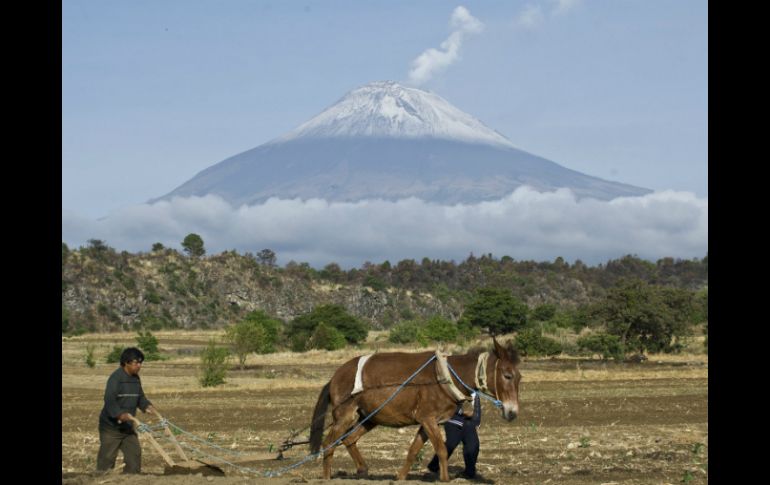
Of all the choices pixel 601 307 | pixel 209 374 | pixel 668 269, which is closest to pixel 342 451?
pixel 209 374

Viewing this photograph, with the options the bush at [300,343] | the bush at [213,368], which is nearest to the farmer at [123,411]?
the bush at [213,368]

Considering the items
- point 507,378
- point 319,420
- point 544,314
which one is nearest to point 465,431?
point 507,378

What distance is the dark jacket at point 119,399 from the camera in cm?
1169

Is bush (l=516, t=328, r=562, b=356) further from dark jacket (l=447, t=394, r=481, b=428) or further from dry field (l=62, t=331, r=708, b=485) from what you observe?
dark jacket (l=447, t=394, r=481, b=428)

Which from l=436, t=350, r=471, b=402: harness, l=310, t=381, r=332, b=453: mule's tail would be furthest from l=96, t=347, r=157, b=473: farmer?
l=436, t=350, r=471, b=402: harness

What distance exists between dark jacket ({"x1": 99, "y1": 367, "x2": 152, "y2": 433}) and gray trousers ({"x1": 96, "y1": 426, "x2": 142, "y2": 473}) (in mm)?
121

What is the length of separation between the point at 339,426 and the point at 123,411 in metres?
2.76

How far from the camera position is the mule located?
12500mm

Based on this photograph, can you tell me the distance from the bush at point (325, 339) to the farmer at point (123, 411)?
52215mm
